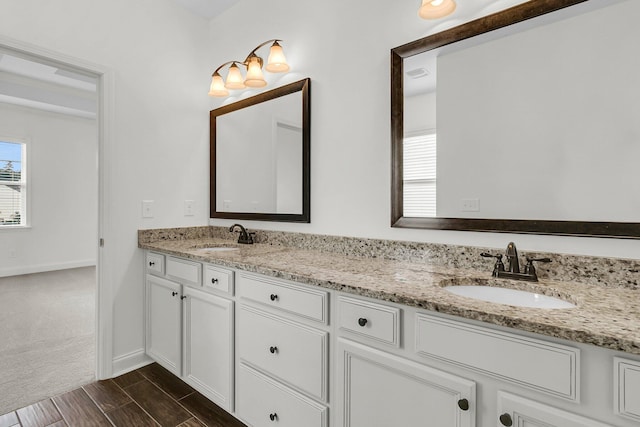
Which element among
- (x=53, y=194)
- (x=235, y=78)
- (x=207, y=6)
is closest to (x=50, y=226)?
(x=53, y=194)

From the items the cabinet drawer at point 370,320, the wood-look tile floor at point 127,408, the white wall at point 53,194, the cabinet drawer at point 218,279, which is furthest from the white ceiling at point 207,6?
the white wall at point 53,194

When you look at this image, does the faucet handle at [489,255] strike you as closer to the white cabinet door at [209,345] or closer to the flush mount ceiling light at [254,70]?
the white cabinet door at [209,345]

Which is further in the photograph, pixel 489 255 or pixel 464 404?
pixel 489 255

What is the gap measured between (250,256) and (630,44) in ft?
5.82

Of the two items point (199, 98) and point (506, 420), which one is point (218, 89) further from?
point (506, 420)

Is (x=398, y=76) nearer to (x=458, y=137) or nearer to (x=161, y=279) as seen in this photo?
(x=458, y=137)

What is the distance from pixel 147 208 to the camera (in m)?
2.45

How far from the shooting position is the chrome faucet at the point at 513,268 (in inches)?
50.1

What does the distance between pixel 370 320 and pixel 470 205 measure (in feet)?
2.38

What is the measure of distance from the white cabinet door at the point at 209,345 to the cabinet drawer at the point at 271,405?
0.10 meters

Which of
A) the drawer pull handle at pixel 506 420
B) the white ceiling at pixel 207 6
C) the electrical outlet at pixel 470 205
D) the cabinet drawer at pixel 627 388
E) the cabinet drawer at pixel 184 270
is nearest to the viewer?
the cabinet drawer at pixel 627 388

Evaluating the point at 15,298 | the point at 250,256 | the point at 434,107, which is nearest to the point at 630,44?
the point at 434,107

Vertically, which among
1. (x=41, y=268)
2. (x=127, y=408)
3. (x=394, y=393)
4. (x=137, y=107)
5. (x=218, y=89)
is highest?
(x=218, y=89)

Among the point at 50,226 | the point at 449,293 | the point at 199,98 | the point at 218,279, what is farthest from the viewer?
the point at 50,226
